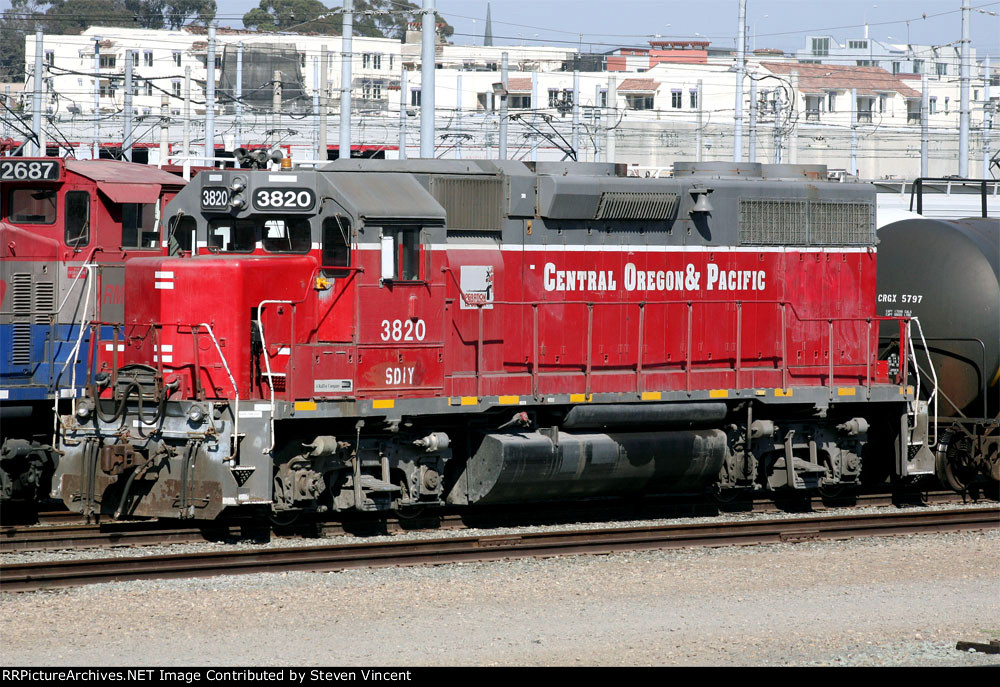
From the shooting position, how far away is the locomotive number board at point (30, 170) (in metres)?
12.6

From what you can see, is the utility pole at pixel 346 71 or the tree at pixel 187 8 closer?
the utility pole at pixel 346 71

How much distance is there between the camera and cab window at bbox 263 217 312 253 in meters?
10.8

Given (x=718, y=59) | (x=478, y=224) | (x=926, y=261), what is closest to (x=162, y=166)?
(x=478, y=224)

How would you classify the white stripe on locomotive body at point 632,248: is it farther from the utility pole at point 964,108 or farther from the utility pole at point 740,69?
the utility pole at point 964,108

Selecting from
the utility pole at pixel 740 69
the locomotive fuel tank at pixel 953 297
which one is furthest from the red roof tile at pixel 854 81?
the locomotive fuel tank at pixel 953 297

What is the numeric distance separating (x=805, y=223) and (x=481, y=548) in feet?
16.5

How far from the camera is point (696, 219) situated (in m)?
12.5

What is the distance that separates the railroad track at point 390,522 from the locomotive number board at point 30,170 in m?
3.43

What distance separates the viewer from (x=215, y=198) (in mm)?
10734

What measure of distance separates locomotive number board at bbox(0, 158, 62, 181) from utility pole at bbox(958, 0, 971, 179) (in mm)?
23641

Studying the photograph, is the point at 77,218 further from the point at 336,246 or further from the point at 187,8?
the point at 187,8

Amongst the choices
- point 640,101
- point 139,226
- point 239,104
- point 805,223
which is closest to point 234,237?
point 139,226

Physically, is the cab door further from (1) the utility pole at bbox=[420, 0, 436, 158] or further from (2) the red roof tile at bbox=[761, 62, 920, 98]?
(2) the red roof tile at bbox=[761, 62, 920, 98]
